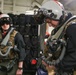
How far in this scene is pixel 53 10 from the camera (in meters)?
2.79

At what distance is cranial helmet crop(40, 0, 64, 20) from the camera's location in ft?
8.94

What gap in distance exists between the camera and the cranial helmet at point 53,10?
2.72m

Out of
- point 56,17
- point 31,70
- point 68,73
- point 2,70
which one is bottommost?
point 31,70

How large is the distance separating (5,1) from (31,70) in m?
3.53

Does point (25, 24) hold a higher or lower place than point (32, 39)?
higher

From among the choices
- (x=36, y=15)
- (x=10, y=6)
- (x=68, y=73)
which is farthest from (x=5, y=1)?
(x=68, y=73)

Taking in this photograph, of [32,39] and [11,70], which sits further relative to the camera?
[32,39]

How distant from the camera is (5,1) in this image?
8391 millimetres

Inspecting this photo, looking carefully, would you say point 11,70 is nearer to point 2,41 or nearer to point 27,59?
point 2,41

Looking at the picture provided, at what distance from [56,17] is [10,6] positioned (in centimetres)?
587

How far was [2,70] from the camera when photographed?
14.0 ft

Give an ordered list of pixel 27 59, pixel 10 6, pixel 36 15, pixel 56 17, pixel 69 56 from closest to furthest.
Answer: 1. pixel 69 56
2. pixel 56 17
3. pixel 36 15
4. pixel 27 59
5. pixel 10 6


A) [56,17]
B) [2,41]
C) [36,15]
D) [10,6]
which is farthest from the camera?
[10,6]

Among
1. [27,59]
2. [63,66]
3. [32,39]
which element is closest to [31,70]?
[27,59]
